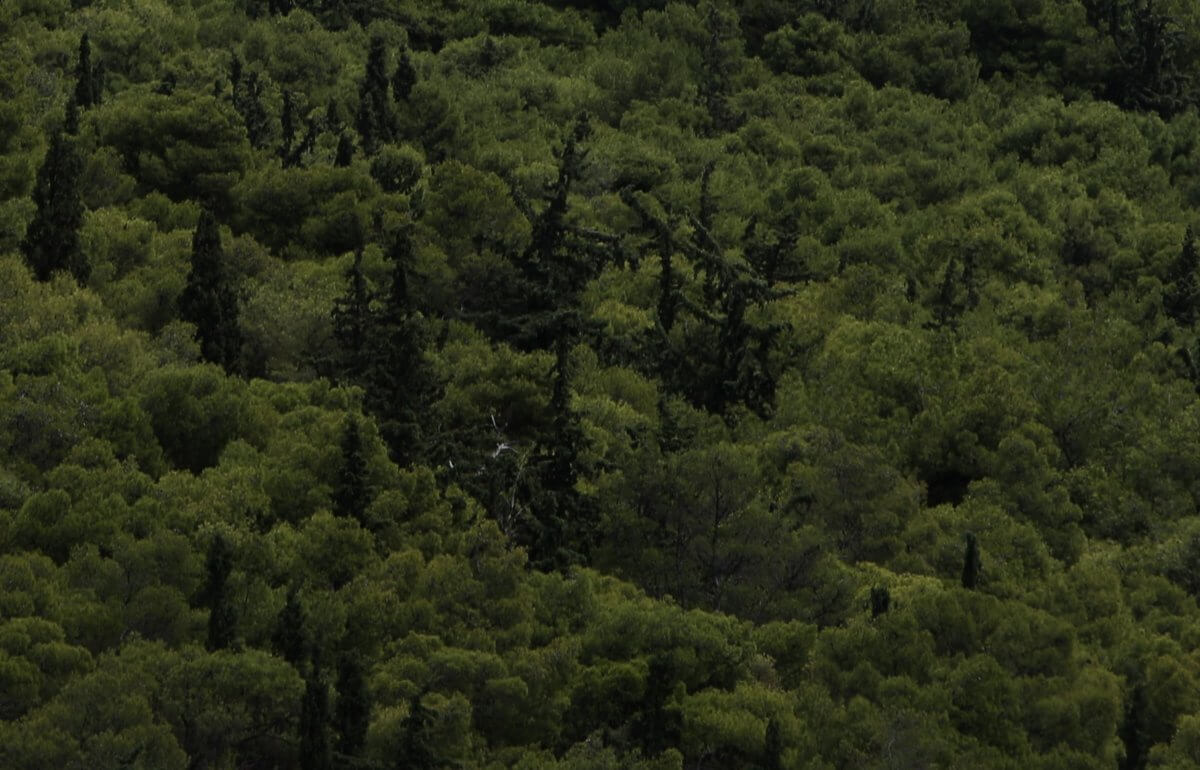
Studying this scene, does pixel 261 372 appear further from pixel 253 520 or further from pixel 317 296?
pixel 253 520

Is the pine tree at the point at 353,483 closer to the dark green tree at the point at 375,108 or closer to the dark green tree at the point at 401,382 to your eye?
the dark green tree at the point at 401,382

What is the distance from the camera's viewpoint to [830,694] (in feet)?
183

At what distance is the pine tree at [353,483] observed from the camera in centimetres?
6169

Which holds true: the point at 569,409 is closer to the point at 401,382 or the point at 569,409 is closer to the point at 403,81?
the point at 401,382

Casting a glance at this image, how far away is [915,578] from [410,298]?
21315 mm

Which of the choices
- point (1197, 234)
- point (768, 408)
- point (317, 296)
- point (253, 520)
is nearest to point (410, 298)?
point (317, 296)

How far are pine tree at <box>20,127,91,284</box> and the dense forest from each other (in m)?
0.16

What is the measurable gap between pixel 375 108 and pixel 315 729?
54.7 metres

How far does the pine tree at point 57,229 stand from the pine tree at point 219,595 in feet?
66.5

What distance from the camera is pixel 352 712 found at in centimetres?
5116

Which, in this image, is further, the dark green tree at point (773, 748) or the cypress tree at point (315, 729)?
the dark green tree at point (773, 748)

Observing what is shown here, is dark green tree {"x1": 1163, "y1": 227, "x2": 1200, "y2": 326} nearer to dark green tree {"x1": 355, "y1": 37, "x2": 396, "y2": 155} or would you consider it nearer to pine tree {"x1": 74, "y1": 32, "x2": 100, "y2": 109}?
dark green tree {"x1": 355, "y1": 37, "x2": 396, "y2": 155}

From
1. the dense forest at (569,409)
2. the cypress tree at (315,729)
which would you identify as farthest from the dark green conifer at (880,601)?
the cypress tree at (315,729)

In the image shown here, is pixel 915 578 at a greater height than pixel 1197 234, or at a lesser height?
greater
